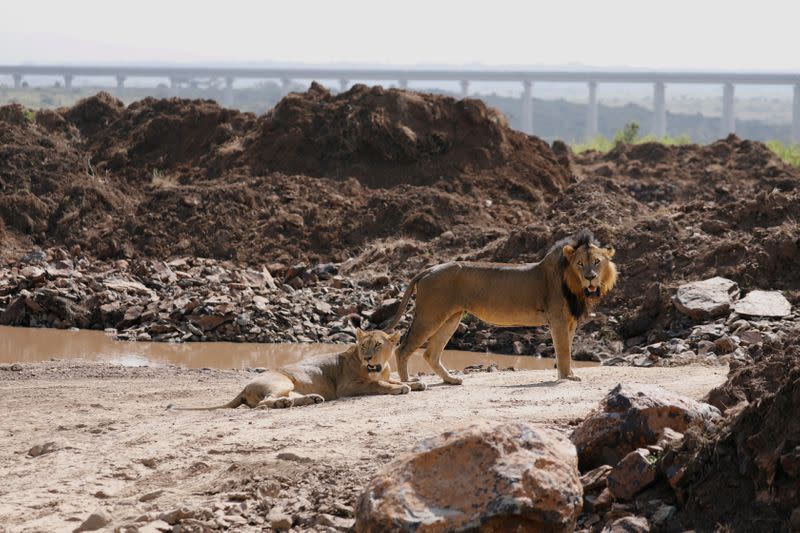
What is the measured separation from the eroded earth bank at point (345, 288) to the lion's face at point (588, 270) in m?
0.98

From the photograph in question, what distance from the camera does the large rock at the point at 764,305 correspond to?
18.6 metres

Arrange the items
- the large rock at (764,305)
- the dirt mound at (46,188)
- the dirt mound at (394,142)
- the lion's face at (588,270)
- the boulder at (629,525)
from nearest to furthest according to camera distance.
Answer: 1. the boulder at (629,525)
2. the lion's face at (588,270)
3. the large rock at (764,305)
4. the dirt mound at (46,188)
5. the dirt mound at (394,142)

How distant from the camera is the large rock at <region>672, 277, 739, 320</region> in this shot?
19156 millimetres

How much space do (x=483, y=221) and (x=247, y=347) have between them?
1094 cm

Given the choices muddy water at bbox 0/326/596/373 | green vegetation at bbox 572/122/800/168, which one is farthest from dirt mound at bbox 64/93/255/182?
green vegetation at bbox 572/122/800/168

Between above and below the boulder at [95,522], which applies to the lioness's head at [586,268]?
above

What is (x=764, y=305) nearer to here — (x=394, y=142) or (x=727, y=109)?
(x=394, y=142)

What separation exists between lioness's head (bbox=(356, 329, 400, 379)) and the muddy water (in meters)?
5.78

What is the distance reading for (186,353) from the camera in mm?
19875

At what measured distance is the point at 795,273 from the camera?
2038 cm

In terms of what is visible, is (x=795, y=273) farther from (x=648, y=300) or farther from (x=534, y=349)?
(x=534, y=349)

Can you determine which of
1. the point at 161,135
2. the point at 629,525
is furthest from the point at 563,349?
the point at 161,135

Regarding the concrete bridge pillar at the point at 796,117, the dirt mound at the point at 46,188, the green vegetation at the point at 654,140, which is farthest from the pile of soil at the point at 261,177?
the concrete bridge pillar at the point at 796,117

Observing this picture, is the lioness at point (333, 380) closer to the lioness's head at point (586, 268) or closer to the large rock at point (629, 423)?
the lioness's head at point (586, 268)
